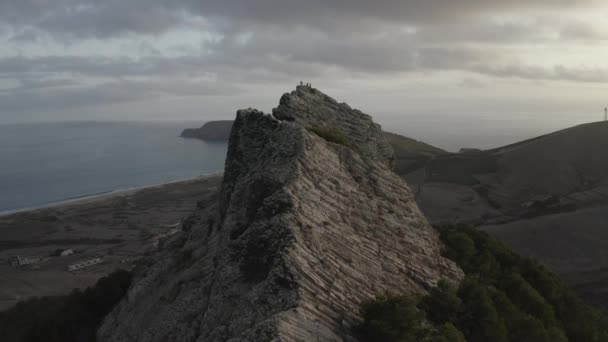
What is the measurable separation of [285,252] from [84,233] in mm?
86920

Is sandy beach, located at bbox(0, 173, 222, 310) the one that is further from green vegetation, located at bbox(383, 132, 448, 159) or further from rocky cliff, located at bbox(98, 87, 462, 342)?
green vegetation, located at bbox(383, 132, 448, 159)

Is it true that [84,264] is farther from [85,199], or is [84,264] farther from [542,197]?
[542,197]

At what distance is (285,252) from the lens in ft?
49.3

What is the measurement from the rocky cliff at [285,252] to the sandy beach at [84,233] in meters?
32.5

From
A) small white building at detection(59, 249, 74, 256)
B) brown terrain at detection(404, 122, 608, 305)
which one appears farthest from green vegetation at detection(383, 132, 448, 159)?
small white building at detection(59, 249, 74, 256)

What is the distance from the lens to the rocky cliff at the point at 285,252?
14.2 metres

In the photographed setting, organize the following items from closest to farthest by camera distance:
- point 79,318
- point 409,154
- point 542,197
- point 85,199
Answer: point 79,318, point 542,197, point 85,199, point 409,154

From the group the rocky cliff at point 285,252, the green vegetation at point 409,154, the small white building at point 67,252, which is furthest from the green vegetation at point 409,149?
the rocky cliff at point 285,252

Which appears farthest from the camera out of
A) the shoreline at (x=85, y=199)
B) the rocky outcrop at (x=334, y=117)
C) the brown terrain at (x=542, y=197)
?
the shoreline at (x=85, y=199)

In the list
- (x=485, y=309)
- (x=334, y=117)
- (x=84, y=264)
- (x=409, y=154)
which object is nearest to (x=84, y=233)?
(x=84, y=264)

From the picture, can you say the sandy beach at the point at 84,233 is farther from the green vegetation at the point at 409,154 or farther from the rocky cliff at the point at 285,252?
the green vegetation at the point at 409,154

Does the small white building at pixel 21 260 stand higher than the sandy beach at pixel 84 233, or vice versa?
the sandy beach at pixel 84 233

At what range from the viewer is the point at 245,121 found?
26.4 m

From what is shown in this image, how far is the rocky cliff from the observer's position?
46.6 feet
